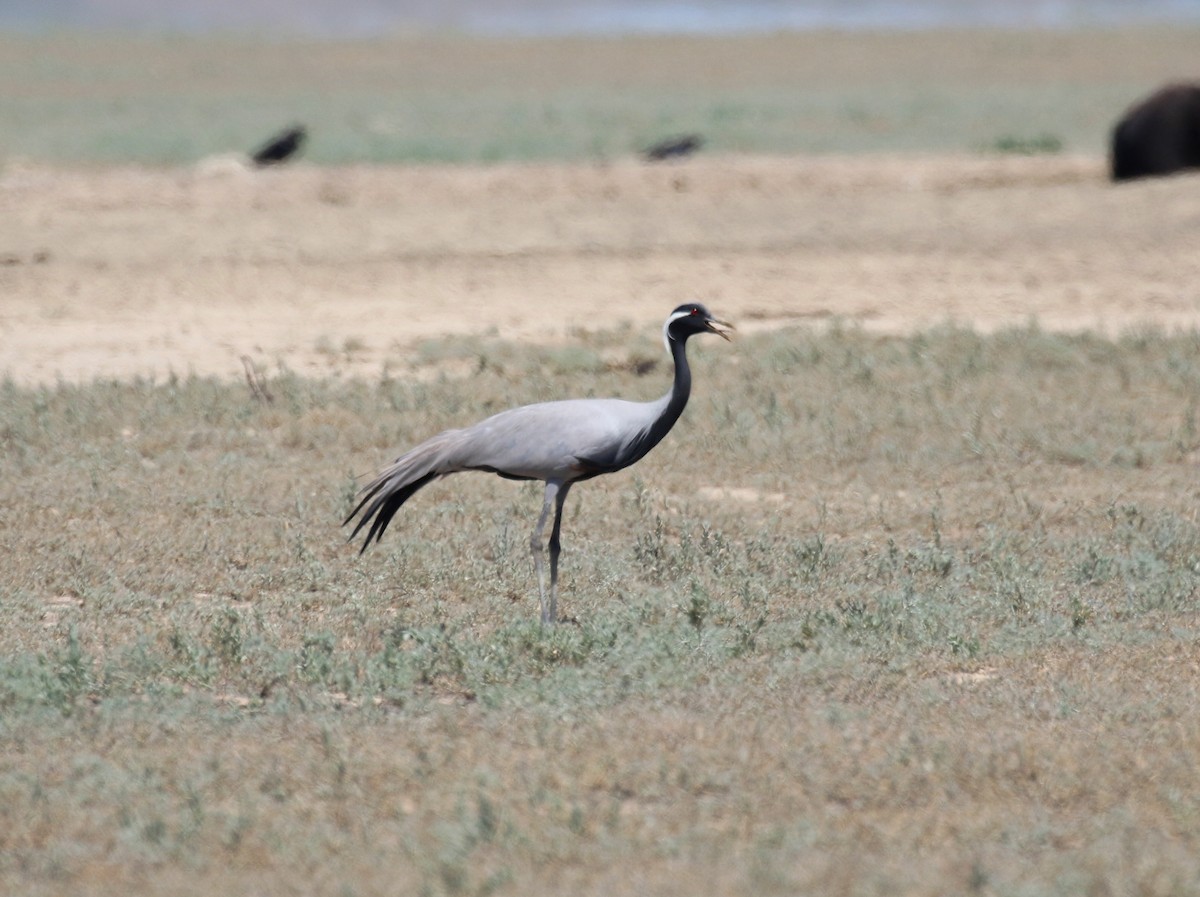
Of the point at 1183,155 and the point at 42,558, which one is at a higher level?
the point at 1183,155

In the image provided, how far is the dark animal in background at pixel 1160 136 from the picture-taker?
22.4 meters

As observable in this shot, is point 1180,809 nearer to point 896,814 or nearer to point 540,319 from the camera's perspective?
point 896,814

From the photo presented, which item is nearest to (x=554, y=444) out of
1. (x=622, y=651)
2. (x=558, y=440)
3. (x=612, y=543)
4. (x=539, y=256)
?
(x=558, y=440)

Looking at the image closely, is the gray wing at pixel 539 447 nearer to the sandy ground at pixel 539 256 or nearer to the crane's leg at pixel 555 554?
the crane's leg at pixel 555 554

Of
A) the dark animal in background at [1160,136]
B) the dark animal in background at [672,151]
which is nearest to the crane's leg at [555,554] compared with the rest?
the dark animal in background at [1160,136]

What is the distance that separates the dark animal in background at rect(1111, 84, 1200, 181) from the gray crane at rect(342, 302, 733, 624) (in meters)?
15.9

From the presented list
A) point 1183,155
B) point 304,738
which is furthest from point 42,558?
point 1183,155

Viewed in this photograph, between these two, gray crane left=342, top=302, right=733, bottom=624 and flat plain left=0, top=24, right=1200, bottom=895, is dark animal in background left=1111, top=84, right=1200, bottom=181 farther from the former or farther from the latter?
gray crane left=342, top=302, right=733, bottom=624

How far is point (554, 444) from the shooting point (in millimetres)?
7855

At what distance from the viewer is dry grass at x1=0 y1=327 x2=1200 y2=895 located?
540 centimetres

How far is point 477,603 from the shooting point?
27.7ft

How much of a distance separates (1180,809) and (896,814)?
92 cm

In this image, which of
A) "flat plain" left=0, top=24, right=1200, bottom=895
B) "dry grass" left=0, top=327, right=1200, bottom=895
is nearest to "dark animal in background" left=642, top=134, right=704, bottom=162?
Result: "flat plain" left=0, top=24, right=1200, bottom=895

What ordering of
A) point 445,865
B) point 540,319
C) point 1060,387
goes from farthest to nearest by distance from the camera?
point 540,319 → point 1060,387 → point 445,865
